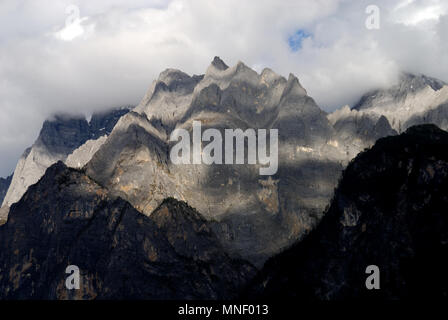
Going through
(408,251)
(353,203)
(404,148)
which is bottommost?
(408,251)

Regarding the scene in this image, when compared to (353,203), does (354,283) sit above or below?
below
